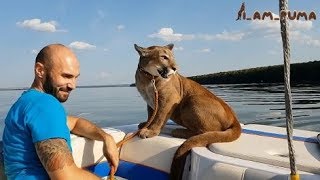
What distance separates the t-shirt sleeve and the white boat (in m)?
1.48

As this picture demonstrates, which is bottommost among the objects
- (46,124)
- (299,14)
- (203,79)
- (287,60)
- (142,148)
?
(203,79)

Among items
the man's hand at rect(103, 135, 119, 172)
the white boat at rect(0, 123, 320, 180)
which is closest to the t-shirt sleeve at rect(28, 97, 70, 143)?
the man's hand at rect(103, 135, 119, 172)

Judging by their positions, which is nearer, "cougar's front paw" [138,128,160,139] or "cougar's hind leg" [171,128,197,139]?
"cougar's front paw" [138,128,160,139]

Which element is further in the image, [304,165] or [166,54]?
[166,54]

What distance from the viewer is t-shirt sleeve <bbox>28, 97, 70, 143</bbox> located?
7.95ft

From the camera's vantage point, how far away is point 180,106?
16.8 feet

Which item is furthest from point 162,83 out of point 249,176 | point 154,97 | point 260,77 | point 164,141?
point 260,77

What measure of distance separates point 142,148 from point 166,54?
1.52 metres

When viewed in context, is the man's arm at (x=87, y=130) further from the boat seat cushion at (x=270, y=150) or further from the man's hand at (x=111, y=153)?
the boat seat cushion at (x=270, y=150)

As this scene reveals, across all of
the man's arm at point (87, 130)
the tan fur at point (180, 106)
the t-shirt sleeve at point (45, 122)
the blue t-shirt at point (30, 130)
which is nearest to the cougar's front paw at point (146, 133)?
the tan fur at point (180, 106)

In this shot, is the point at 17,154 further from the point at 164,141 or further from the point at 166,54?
the point at 166,54

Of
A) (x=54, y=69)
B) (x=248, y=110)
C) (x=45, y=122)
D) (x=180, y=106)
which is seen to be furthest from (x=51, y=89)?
(x=248, y=110)

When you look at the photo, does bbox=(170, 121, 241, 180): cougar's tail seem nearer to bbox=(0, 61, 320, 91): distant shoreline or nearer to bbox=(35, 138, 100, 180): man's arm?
bbox=(35, 138, 100, 180): man's arm

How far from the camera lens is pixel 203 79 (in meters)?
89.3
